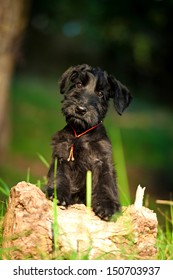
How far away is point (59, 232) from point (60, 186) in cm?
52

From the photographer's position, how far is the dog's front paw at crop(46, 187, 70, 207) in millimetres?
5508

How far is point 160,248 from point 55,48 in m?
35.8

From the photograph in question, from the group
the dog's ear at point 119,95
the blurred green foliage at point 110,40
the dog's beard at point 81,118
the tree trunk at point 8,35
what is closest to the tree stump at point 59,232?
the dog's beard at point 81,118

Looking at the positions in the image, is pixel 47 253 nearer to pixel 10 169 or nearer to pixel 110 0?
pixel 10 169

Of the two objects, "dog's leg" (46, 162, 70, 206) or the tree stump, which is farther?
"dog's leg" (46, 162, 70, 206)

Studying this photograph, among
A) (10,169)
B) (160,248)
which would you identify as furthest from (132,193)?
(160,248)

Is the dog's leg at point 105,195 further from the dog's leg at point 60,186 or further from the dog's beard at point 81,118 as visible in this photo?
the dog's beard at point 81,118

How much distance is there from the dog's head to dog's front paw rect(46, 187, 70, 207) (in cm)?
65

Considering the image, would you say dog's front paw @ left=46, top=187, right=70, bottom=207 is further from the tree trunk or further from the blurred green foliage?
the blurred green foliage

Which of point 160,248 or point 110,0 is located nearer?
point 160,248

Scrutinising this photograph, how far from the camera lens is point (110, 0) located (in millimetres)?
24188

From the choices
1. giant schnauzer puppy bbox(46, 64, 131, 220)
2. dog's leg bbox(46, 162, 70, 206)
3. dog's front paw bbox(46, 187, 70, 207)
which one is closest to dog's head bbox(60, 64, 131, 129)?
giant schnauzer puppy bbox(46, 64, 131, 220)

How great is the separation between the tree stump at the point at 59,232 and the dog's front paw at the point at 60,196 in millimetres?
58
